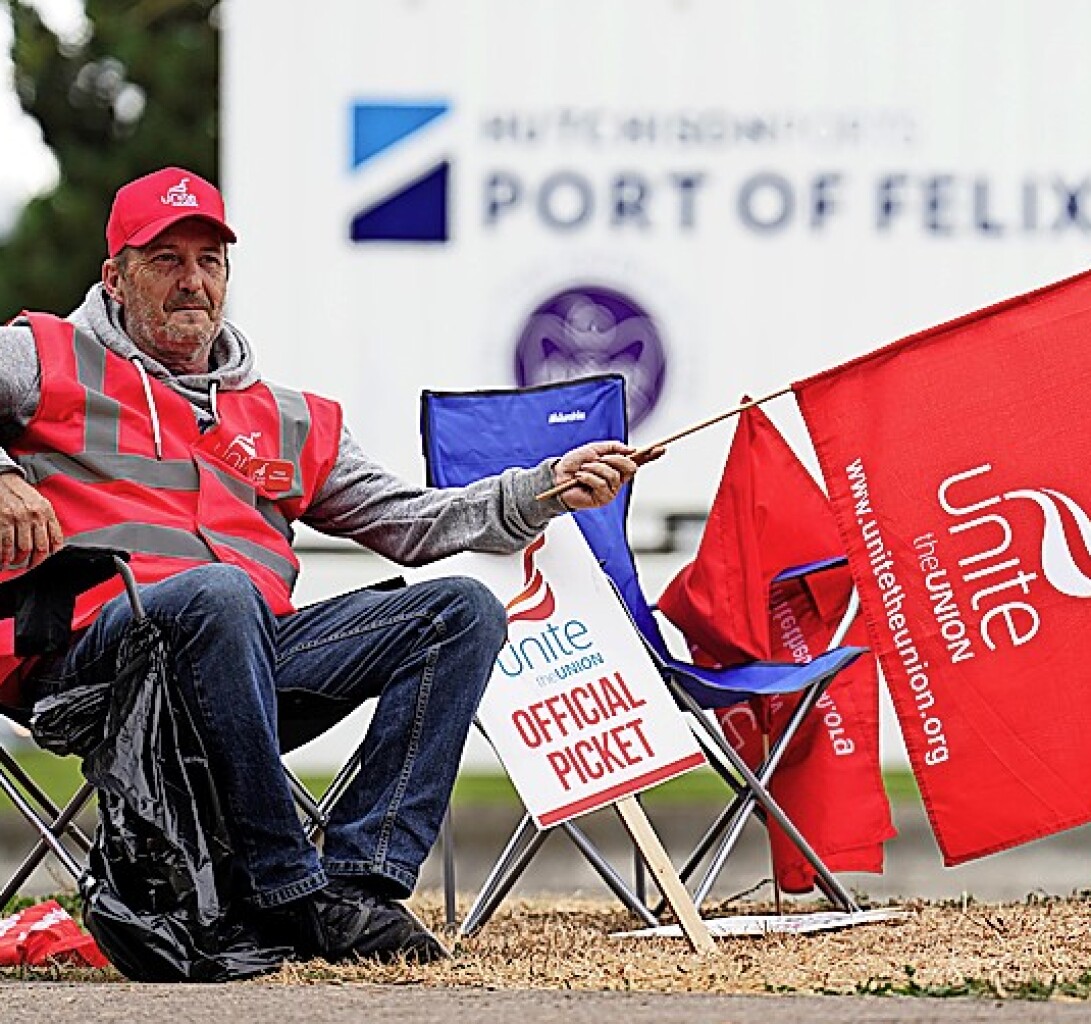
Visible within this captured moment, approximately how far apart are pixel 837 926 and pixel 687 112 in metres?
4.10

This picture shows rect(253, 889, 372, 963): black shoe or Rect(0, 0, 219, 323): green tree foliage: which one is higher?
Rect(0, 0, 219, 323): green tree foliage

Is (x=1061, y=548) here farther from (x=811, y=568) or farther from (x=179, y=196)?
(x=179, y=196)

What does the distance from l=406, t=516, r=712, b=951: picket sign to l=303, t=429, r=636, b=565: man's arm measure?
6cm

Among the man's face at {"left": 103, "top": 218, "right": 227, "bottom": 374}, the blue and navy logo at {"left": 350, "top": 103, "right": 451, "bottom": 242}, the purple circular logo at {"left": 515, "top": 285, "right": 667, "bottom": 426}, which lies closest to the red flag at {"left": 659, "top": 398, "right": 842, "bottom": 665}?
the man's face at {"left": 103, "top": 218, "right": 227, "bottom": 374}

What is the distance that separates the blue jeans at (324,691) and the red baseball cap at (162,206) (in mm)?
694

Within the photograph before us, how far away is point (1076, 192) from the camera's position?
8.58 meters

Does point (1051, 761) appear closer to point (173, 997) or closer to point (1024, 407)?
point (1024, 407)

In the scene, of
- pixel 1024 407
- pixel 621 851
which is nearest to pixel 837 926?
pixel 1024 407

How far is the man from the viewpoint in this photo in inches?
161

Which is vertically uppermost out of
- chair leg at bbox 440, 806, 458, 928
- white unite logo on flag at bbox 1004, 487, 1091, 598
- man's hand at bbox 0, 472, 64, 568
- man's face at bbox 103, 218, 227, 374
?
man's face at bbox 103, 218, 227, 374

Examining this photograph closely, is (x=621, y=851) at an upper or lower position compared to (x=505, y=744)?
lower

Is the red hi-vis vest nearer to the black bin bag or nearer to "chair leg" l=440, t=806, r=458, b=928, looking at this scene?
the black bin bag

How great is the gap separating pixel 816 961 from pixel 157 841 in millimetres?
1010

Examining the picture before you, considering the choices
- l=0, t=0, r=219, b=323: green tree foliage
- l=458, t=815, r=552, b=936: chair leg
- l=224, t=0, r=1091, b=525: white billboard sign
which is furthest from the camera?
l=0, t=0, r=219, b=323: green tree foliage
